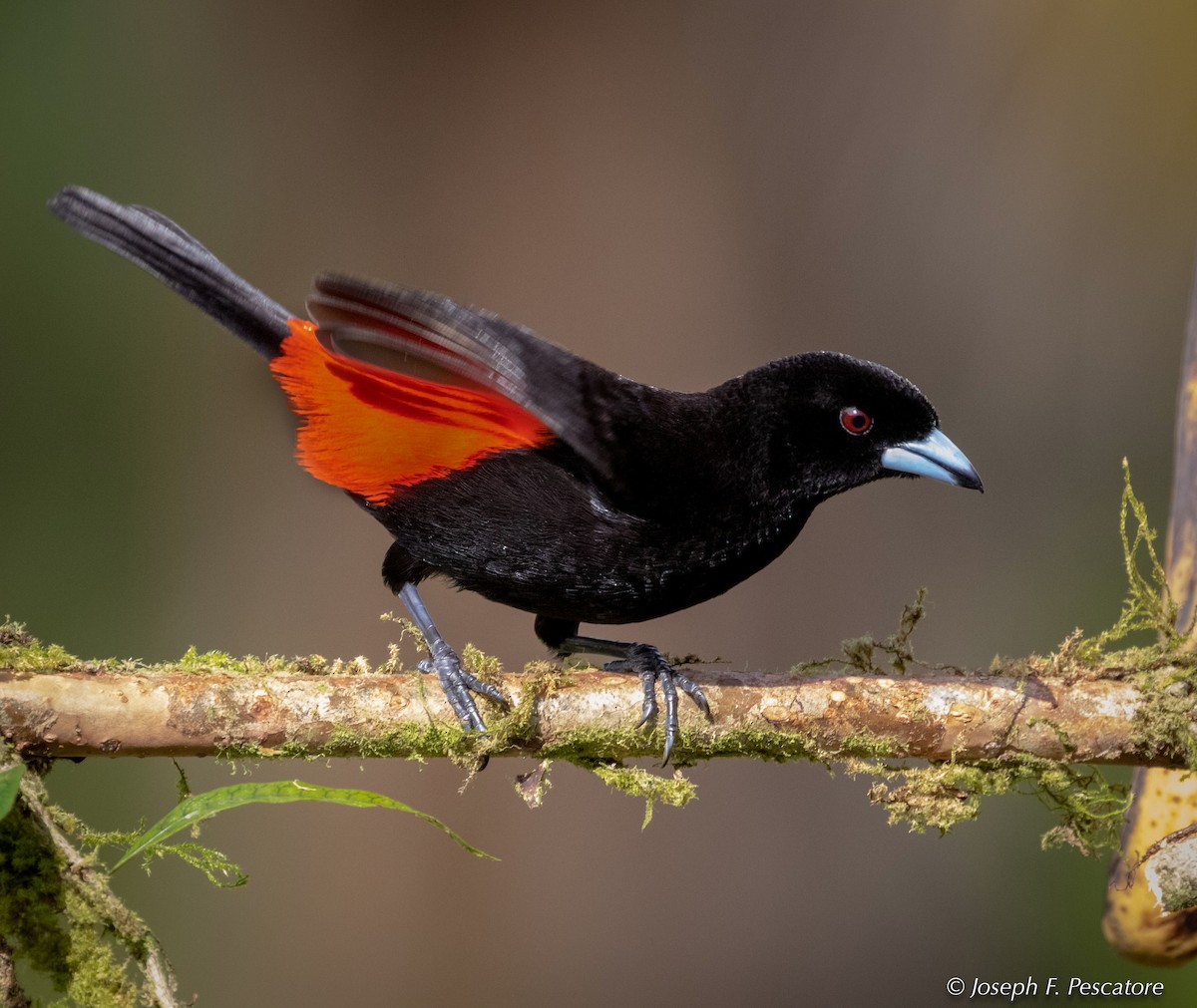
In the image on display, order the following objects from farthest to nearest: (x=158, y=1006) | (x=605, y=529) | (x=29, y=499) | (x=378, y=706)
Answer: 1. (x=29, y=499)
2. (x=605, y=529)
3. (x=378, y=706)
4. (x=158, y=1006)

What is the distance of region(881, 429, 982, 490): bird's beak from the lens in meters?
2.19

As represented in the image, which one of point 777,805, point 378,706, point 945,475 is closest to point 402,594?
point 378,706

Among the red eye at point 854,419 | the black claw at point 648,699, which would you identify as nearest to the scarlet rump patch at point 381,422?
the black claw at point 648,699

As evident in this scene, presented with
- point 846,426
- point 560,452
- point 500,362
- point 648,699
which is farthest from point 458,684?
point 846,426

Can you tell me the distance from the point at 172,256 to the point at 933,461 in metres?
1.63

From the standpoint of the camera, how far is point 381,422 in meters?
2.11

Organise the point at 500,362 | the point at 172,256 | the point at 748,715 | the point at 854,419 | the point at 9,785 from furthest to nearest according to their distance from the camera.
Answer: the point at 172,256 < the point at 854,419 < the point at 748,715 < the point at 500,362 < the point at 9,785

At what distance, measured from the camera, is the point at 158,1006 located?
156cm

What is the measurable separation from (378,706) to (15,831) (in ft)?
1.88

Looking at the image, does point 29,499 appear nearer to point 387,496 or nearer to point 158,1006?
point 387,496

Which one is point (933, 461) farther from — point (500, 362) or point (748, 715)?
point (500, 362)

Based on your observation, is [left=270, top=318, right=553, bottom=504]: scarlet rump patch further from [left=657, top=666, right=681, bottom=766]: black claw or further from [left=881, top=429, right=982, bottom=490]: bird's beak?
[left=881, top=429, right=982, bottom=490]: bird's beak

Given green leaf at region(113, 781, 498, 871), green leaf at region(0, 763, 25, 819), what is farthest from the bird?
green leaf at region(0, 763, 25, 819)

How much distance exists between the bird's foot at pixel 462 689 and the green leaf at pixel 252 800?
40cm
